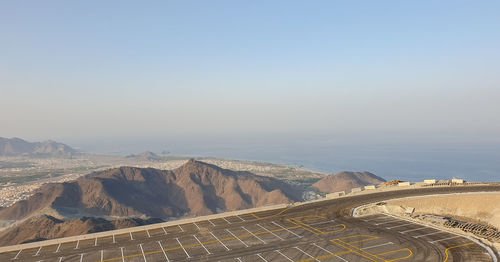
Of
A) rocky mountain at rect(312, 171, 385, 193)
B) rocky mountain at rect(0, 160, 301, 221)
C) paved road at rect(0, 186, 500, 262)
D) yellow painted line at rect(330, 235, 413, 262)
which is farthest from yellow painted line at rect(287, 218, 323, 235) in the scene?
rocky mountain at rect(312, 171, 385, 193)

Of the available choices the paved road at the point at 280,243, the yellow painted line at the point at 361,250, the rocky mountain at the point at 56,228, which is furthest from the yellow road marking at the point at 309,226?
the rocky mountain at the point at 56,228

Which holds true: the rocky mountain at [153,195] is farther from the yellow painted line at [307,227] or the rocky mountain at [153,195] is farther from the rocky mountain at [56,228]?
the yellow painted line at [307,227]

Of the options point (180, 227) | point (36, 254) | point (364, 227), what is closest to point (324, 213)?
point (364, 227)

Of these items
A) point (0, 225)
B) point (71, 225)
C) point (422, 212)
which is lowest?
point (0, 225)

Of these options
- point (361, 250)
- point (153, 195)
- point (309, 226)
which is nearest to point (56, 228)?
point (153, 195)

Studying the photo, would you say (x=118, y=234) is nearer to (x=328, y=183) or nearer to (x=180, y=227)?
(x=180, y=227)

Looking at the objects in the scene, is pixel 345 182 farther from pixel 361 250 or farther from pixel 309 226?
pixel 361 250

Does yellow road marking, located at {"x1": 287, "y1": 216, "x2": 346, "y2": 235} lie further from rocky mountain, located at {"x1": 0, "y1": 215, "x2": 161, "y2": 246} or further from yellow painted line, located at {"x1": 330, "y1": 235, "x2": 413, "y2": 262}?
rocky mountain, located at {"x1": 0, "y1": 215, "x2": 161, "y2": 246}
